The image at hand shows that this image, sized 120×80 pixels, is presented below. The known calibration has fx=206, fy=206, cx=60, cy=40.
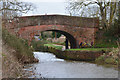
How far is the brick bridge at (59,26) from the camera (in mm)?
15193

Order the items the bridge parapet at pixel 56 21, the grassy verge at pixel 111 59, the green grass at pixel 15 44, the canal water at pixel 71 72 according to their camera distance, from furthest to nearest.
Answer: the bridge parapet at pixel 56 21 < the grassy verge at pixel 111 59 < the green grass at pixel 15 44 < the canal water at pixel 71 72

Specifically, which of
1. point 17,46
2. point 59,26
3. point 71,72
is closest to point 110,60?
point 71,72

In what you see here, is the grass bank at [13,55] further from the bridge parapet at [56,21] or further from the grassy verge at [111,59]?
the grassy verge at [111,59]

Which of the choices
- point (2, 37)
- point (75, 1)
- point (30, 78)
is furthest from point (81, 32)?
point (30, 78)

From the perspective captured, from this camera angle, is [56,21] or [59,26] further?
[59,26]

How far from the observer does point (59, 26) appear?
16391 mm

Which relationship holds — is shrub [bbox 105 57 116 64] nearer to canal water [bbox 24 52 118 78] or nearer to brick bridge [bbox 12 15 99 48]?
canal water [bbox 24 52 118 78]

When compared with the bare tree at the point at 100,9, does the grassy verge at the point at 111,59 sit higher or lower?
lower

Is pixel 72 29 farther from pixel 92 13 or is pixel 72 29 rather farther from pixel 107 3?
pixel 107 3

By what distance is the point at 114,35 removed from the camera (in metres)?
15.9

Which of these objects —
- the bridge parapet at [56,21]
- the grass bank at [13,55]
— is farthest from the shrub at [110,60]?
the bridge parapet at [56,21]

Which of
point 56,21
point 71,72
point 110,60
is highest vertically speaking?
point 56,21

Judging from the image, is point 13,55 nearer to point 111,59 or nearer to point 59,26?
point 111,59

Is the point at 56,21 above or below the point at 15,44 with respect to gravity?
above
